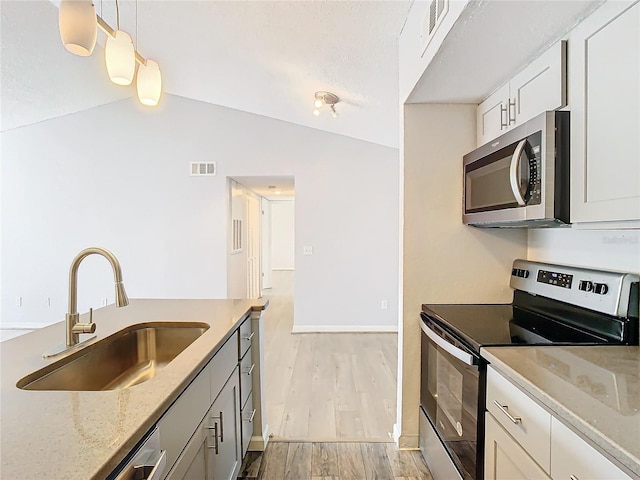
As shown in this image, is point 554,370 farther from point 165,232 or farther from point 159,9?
point 165,232

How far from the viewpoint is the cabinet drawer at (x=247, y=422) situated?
6.34 feet

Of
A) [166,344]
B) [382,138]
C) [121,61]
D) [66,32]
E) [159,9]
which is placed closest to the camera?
[66,32]

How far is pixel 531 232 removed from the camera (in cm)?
207

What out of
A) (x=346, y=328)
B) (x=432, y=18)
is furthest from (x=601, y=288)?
(x=346, y=328)

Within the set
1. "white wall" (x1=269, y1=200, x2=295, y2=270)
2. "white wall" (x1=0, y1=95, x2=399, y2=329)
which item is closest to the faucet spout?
"white wall" (x1=0, y1=95, x2=399, y2=329)

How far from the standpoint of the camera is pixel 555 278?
1.70m

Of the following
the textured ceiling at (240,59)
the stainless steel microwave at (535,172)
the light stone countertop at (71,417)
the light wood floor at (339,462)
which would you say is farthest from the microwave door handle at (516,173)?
the light wood floor at (339,462)

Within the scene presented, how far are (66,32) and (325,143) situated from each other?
145 inches

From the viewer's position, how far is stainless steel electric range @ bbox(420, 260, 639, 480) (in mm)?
1356

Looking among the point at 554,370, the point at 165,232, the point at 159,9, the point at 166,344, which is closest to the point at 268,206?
the point at 165,232

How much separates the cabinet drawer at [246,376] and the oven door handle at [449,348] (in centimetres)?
→ 98

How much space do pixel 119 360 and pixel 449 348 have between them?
145 cm

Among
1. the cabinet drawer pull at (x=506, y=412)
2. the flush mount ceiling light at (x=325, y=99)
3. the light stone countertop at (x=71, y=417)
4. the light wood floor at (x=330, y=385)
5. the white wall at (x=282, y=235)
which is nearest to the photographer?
the light stone countertop at (x=71, y=417)

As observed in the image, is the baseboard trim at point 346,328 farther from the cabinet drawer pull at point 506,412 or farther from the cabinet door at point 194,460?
the cabinet drawer pull at point 506,412
